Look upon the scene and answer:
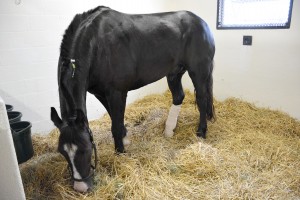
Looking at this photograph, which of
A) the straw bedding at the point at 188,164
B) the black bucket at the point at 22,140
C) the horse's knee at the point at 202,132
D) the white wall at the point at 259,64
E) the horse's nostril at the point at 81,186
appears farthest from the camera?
the white wall at the point at 259,64

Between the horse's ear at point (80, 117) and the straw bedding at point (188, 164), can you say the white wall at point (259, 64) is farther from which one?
the horse's ear at point (80, 117)

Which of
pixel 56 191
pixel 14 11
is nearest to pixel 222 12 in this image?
pixel 14 11

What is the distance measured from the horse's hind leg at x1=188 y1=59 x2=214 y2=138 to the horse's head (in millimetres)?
1244

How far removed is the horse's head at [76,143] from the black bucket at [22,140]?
0.80m

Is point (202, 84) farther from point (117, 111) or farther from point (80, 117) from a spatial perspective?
point (80, 117)

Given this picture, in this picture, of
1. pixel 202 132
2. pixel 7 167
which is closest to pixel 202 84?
pixel 202 132

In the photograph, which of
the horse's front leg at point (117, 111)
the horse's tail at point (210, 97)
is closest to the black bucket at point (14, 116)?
the horse's front leg at point (117, 111)

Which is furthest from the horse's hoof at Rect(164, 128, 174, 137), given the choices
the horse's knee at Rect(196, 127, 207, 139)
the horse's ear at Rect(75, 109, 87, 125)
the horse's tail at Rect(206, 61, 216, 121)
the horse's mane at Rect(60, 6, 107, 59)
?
the horse's mane at Rect(60, 6, 107, 59)

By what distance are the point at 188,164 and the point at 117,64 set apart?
0.93 metres

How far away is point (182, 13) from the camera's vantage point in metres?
2.34

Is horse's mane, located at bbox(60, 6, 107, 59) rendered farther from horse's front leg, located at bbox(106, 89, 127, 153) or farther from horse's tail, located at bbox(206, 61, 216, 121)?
horse's tail, located at bbox(206, 61, 216, 121)

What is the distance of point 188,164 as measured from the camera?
1899 millimetres

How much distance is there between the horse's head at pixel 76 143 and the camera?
1399 mm

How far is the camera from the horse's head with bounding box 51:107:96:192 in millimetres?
1399
